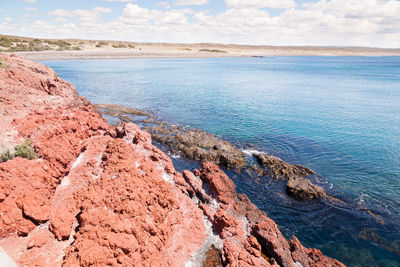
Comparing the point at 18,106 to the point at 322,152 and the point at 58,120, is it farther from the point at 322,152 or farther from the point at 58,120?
the point at 322,152

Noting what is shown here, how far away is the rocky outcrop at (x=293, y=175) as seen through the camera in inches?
614

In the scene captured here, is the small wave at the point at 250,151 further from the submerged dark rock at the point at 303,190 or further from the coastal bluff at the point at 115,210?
the coastal bluff at the point at 115,210

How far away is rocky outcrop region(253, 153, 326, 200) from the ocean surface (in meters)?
0.66

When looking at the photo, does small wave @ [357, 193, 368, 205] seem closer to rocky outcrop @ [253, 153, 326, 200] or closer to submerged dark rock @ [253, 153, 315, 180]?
rocky outcrop @ [253, 153, 326, 200]

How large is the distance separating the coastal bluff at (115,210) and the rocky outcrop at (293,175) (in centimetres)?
529

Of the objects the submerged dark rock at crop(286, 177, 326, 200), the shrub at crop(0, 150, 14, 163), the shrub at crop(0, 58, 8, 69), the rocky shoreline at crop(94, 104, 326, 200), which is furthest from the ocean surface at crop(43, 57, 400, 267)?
the shrub at crop(0, 58, 8, 69)

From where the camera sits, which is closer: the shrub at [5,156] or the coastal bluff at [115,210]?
the coastal bluff at [115,210]

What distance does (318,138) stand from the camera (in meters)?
25.2

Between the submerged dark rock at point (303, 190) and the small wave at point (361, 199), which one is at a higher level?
the submerged dark rock at point (303, 190)

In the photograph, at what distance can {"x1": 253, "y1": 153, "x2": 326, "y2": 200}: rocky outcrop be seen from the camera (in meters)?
15.6

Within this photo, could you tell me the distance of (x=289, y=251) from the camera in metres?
9.92

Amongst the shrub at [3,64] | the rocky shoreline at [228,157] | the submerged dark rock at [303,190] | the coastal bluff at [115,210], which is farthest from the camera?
the shrub at [3,64]

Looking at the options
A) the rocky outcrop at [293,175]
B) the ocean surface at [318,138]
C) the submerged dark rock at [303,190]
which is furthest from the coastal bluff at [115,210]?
the rocky outcrop at [293,175]

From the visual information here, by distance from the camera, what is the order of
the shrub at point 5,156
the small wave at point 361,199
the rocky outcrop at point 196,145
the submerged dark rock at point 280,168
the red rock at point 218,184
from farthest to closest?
the rocky outcrop at point 196,145
the submerged dark rock at point 280,168
the small wave at point 361,199
the red rock at point 218,184
the shrub at point 5,156
